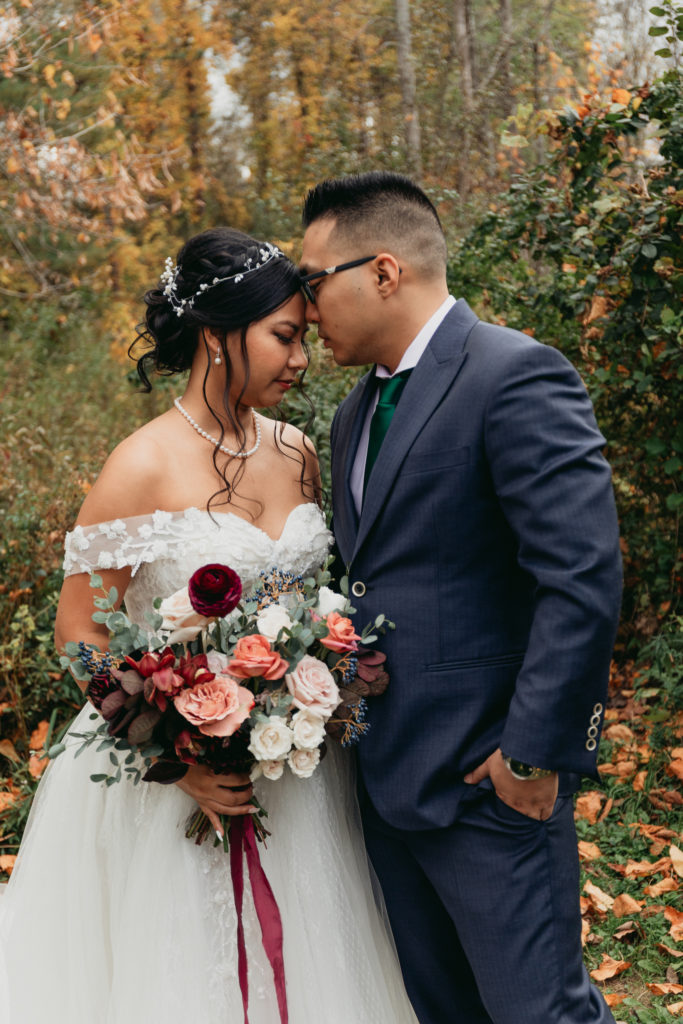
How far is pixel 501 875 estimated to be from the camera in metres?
2.05

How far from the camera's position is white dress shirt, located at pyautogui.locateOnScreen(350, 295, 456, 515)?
7.63 feet

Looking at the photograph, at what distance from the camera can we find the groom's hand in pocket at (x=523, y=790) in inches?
77.6

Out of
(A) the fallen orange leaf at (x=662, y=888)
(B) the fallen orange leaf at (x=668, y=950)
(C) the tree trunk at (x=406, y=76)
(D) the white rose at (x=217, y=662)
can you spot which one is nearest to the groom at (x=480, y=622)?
(D) the white rose at (x=217, y=662)

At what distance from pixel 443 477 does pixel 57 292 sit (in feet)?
39.1

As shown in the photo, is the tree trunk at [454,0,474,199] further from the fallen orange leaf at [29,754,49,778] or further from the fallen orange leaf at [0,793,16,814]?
the fallen orange leaf at [0,793,16,814]

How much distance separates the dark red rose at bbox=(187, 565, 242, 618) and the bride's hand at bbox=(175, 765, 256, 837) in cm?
47

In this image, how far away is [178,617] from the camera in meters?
2.03

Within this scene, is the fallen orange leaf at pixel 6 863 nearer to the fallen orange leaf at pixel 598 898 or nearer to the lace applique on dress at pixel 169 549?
the lace applique on dress at pixel 169 549

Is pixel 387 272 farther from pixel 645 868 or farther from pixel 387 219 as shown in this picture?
pixel 645 868

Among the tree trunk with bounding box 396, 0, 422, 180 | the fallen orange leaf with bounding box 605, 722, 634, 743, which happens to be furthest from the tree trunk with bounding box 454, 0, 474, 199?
the fallen orange leaf with bounding box 605, 722, 634, 743

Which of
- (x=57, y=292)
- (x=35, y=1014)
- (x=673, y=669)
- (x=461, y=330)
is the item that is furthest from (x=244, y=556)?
(x=57, y=292)

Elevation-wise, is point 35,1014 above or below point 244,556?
below

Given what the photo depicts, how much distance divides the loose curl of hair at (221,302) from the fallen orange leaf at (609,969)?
2.08 metres

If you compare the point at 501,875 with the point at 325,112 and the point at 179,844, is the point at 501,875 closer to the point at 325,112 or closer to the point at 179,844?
the point at 179,844
